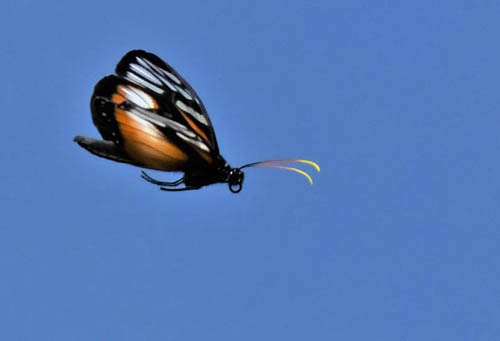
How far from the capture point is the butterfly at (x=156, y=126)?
3957mm

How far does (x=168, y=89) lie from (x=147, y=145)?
1.22 ft

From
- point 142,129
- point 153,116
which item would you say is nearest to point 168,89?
point 153,116

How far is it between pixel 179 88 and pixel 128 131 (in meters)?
0.42

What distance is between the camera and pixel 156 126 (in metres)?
3.99

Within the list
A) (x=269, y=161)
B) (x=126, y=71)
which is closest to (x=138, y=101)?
(x=126, y=71)

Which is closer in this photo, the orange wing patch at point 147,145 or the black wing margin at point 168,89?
the orange wing patch at point 147,145

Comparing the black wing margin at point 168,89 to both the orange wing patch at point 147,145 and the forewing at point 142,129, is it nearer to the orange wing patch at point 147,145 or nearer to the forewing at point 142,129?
the forewing at point 142,129

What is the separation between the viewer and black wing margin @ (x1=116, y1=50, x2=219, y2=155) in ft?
13.4

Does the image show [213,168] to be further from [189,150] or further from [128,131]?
[128,131]

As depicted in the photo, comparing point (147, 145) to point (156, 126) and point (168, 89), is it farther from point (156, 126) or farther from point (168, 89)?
point (168, 89)

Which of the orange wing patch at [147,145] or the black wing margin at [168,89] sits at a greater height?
the black wing margin at [168,89]

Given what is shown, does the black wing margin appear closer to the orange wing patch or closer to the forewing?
the forewing

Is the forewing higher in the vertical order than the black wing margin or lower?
lower

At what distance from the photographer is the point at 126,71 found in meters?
4.09
